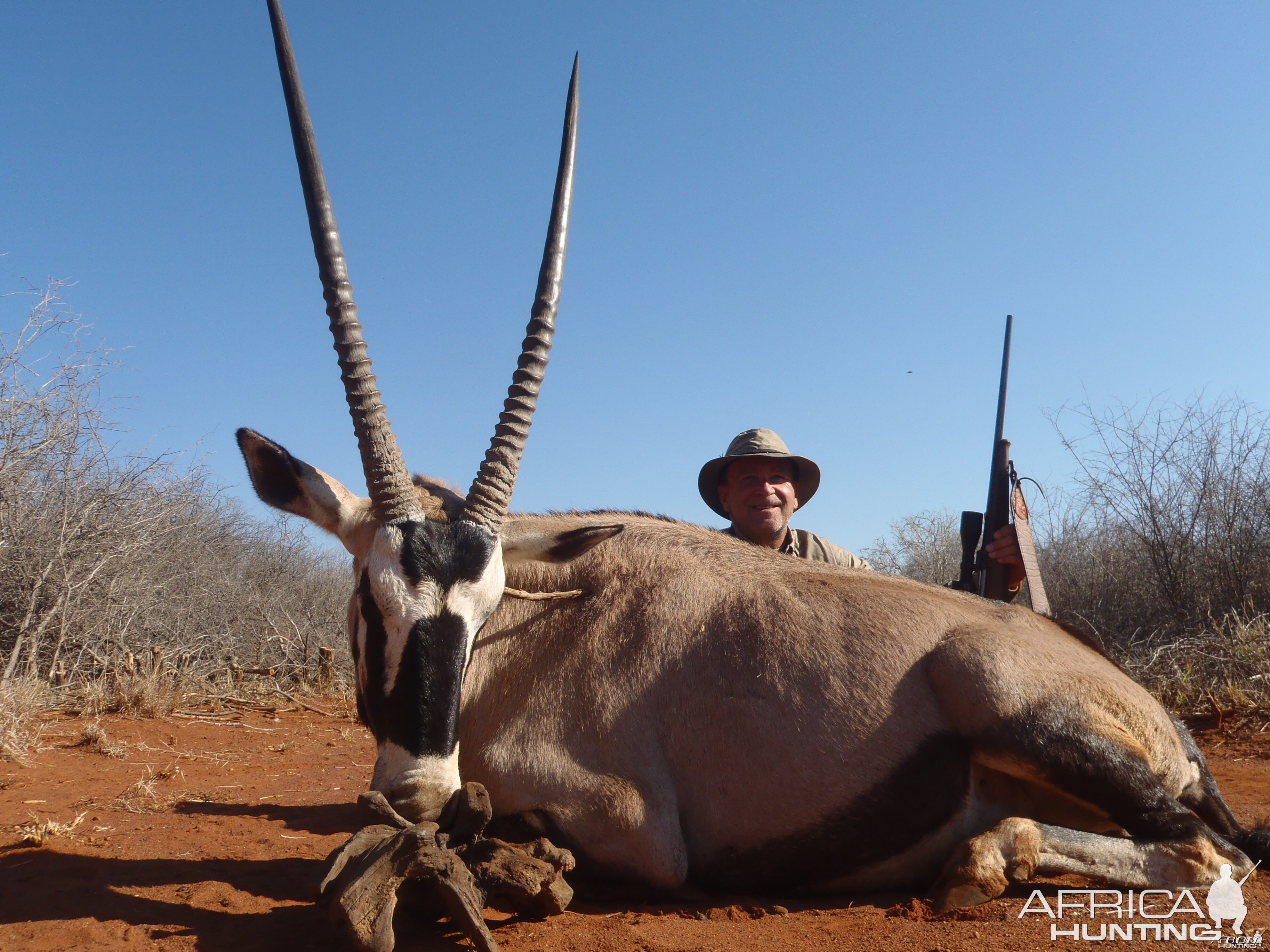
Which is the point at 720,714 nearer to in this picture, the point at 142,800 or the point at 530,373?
the point at 530,373

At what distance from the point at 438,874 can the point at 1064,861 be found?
257 centimetres

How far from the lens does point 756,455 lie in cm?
729

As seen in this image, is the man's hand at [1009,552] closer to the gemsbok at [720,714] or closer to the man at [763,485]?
the man at [763,485]

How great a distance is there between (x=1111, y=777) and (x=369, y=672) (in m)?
3.20

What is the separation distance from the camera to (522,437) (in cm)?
440

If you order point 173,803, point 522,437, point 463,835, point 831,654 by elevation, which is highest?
point 522,437

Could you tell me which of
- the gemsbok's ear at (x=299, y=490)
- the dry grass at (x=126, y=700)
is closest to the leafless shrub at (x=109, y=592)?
the dry grass at (x=126, y=700)

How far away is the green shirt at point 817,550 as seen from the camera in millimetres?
7910

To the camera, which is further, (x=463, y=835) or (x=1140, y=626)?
(x=1140, y=626)

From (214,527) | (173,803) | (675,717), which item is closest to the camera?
(675,717)

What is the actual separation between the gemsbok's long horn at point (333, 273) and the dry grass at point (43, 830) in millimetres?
2552

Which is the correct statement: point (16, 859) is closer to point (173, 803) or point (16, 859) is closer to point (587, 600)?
point (173, 803)

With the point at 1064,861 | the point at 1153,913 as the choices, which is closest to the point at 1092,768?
the point at 1064,861

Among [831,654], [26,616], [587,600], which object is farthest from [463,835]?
[26,616]
